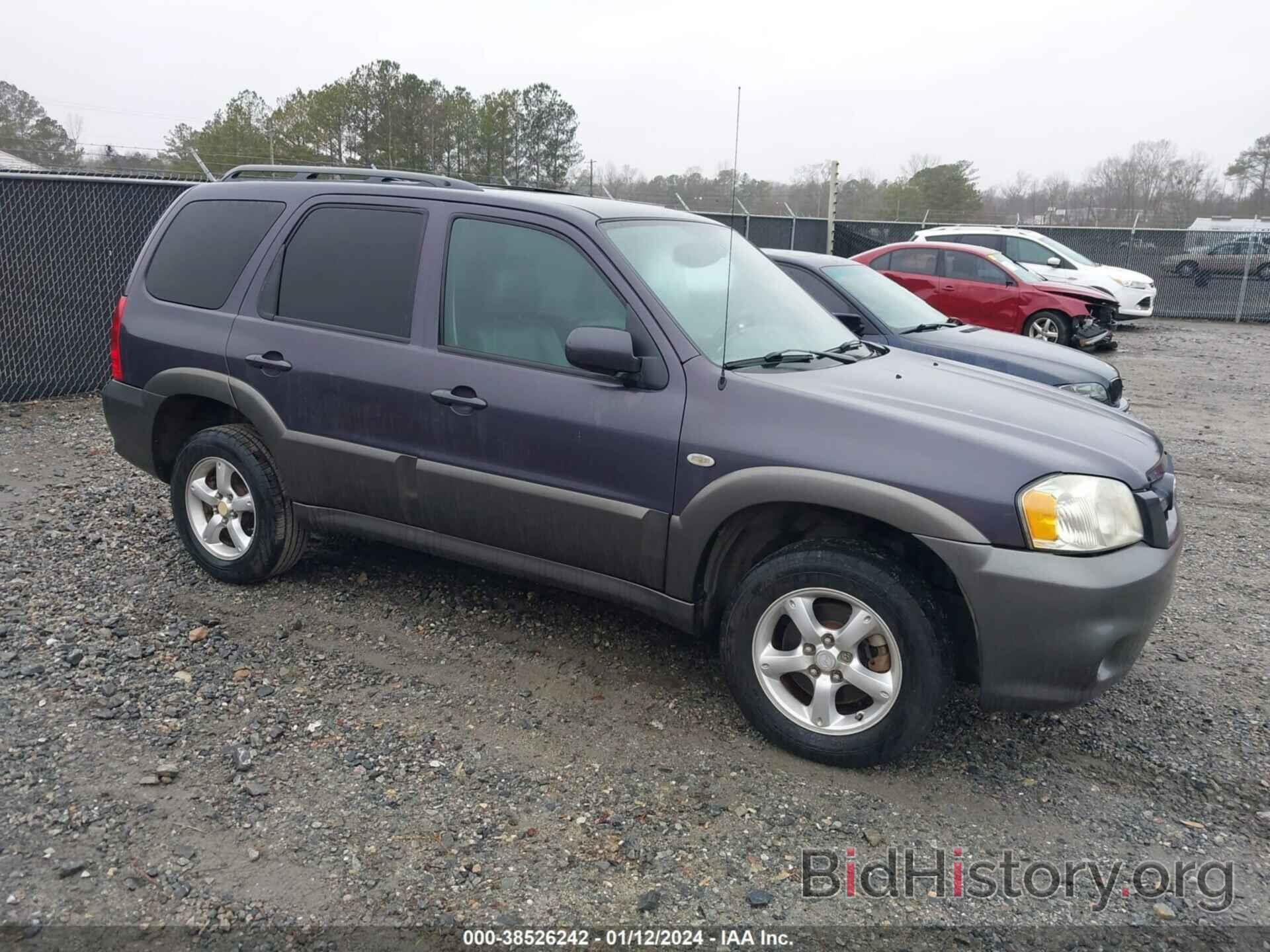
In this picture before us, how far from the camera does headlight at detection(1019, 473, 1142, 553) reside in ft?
10.00

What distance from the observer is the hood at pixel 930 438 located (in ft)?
10.2

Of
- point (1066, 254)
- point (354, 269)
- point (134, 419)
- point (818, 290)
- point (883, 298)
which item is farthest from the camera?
point (1066, 254)

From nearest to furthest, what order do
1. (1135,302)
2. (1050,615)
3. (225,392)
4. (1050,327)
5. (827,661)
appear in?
1. (1050,615)
2. (827,661)
3. (225,392)
4. (1050,327)
5. (1135,302)

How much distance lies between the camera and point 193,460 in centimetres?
471

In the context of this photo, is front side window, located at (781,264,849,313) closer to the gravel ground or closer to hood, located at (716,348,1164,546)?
the gravel ground

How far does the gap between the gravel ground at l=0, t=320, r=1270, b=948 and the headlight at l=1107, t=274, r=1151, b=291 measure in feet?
46.6

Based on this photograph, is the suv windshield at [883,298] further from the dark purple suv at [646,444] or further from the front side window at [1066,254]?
the front side window at [1066,254]

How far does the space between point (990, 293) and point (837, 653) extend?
37.1ft

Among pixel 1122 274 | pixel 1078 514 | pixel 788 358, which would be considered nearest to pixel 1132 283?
pixel 1122 274

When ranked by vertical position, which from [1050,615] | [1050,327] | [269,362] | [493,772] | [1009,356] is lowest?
[493,772]

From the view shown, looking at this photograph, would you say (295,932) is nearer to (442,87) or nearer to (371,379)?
(371,379)

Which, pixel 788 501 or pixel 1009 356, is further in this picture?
pixel 1009 356

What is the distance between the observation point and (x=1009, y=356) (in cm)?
715

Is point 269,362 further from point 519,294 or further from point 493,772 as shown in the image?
point 493,772
